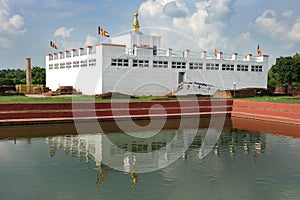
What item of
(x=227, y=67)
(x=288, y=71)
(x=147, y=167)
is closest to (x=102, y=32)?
(x=227, y=67)

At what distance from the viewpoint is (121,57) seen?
27.1 meters

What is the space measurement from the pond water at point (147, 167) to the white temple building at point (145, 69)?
439 inches

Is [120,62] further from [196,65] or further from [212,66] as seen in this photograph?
[212,66]

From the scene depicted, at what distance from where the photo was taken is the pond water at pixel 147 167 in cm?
860

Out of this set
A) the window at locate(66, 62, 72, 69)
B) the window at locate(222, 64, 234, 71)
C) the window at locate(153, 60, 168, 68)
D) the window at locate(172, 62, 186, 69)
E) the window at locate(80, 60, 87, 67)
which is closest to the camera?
the window at locate(80, 60, 87, 67)

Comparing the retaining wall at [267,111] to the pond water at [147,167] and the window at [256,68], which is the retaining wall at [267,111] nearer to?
the pond water at [147,167]

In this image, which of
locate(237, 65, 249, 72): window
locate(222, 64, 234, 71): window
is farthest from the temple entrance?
locate(237, 65, 249, 72): window

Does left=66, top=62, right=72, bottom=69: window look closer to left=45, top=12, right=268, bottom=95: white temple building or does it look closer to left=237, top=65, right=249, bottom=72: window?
left=45, top=12, right=268, bottom=95: white temple building

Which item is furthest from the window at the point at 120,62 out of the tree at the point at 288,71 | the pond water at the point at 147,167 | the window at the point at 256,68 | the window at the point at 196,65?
the tree at the point at 288,71

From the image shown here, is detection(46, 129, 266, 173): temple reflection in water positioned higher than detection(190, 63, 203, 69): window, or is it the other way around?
detection(190, 63, 203, 69): window

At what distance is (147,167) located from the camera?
11094mm

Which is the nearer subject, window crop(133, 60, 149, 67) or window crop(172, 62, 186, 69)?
window crop(133, 60, 149, 67)

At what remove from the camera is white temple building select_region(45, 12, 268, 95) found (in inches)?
1056

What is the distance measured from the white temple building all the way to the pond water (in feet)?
36.6
